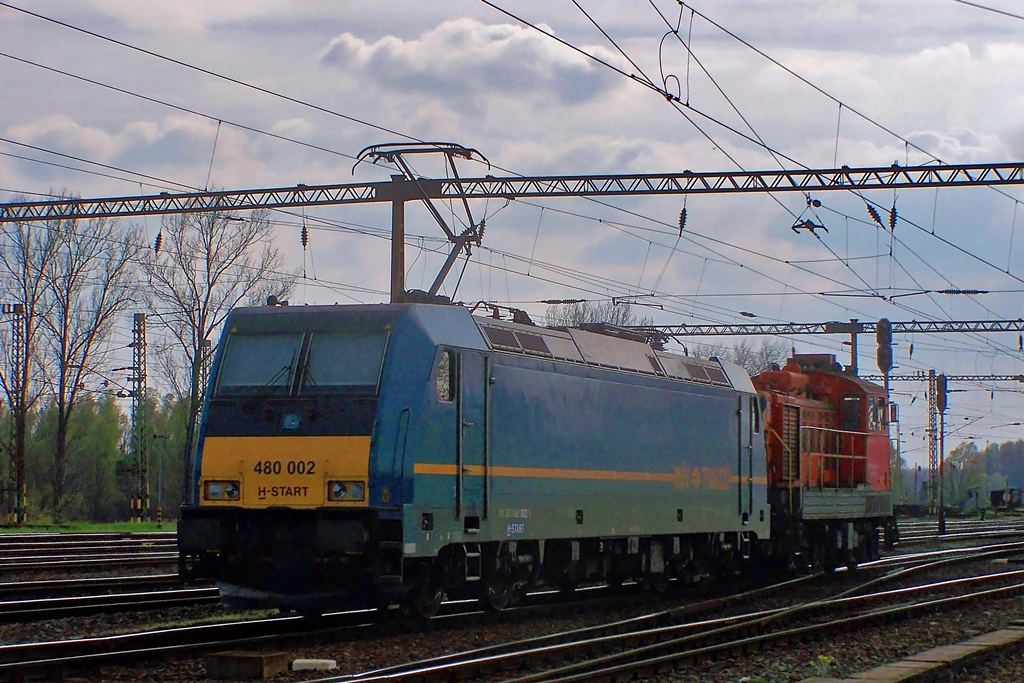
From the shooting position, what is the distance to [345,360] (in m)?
14.1

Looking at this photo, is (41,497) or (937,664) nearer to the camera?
(937,664)

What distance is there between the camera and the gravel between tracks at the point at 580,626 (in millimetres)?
11469

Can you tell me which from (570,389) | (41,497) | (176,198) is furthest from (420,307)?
(41,497)

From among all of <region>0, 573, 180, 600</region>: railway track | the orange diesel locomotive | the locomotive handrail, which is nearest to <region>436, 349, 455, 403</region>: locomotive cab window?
<region>0, 573, 180, 600</region>: railway track

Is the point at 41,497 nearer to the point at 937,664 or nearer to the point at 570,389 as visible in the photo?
the point at 570,389

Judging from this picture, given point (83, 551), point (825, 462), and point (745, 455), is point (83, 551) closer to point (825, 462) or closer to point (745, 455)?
point (745, 455)

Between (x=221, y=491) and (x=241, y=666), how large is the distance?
3.37 m

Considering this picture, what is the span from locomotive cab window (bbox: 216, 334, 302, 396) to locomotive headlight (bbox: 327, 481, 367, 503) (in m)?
1.34

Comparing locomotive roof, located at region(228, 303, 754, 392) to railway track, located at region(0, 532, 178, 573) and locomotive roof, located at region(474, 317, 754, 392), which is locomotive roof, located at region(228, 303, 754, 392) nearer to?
locomotive roof, located at region(474, 317, 754, 392)

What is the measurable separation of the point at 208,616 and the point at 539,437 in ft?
15.4

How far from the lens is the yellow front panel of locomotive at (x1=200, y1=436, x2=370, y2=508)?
44.0ft

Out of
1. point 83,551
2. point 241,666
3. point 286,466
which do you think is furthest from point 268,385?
point 83,551

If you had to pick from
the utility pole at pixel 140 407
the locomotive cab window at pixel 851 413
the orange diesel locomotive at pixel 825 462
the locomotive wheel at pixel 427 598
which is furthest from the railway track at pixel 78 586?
the utility pole at pixel 140 407

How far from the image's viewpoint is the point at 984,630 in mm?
15336
